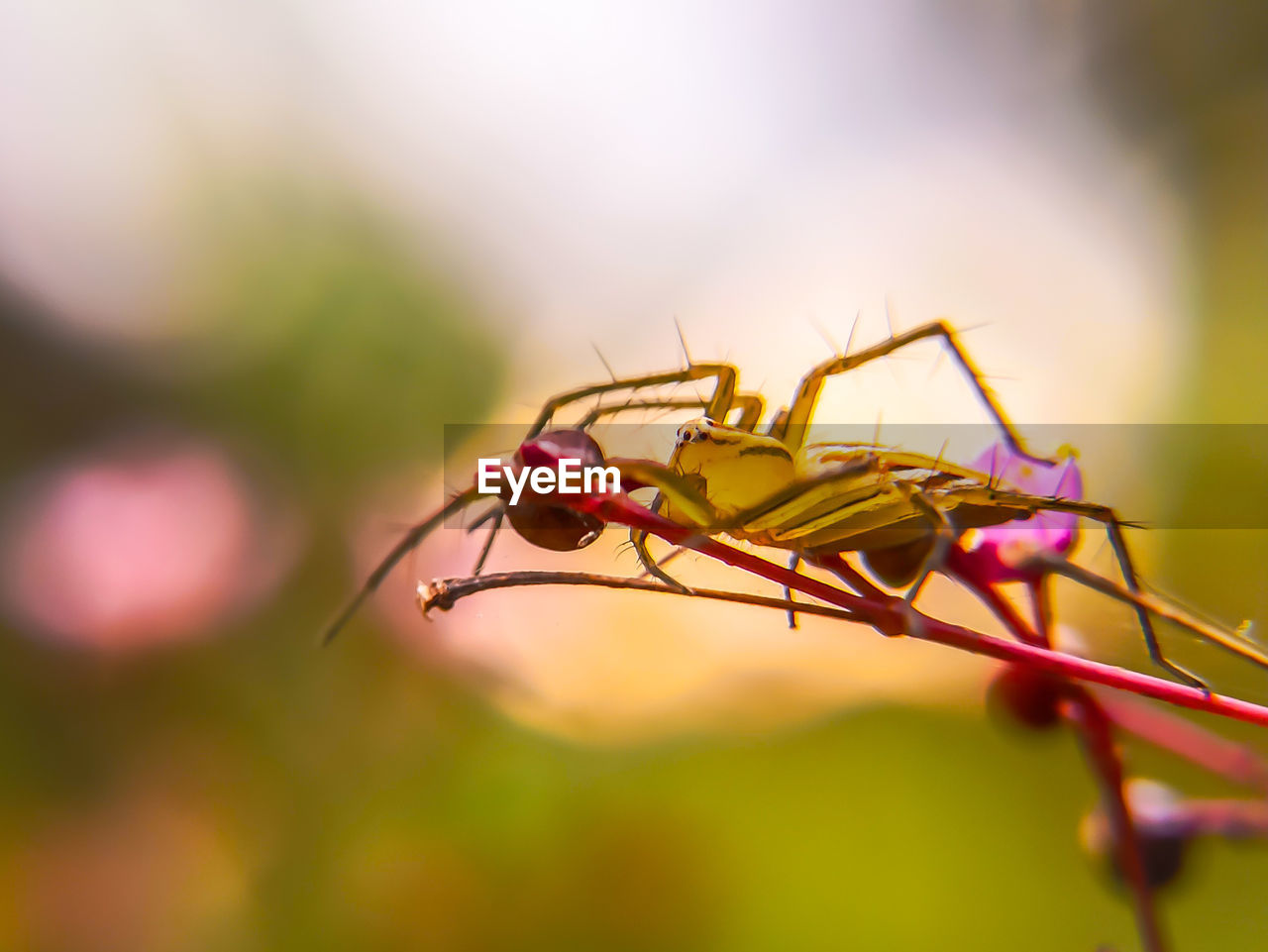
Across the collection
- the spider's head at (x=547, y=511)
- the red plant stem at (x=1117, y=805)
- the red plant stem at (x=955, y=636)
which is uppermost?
the spider's head at (x=547, y=511)

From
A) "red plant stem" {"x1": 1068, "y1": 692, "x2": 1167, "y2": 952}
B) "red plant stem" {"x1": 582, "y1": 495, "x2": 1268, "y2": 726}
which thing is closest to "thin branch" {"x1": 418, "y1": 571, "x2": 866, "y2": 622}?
"red plant stem" {"x1": 582, "y1": 495, "x2": 1268, "y2": 726}

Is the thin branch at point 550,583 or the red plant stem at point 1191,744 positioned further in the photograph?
the red plant stem at point 1191,744

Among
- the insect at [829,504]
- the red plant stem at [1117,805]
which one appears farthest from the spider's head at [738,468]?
the red plant stem at [1117,805]

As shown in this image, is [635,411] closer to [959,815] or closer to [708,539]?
[708,539]

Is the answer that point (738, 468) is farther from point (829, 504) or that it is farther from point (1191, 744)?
point (1191, 744)

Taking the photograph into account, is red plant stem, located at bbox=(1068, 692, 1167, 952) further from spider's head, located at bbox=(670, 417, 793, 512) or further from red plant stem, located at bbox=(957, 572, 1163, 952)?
spider's head, located at bbox=(670, 417, 793, 512)

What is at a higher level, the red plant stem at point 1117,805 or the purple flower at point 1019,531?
the purple flower at point 1019,531

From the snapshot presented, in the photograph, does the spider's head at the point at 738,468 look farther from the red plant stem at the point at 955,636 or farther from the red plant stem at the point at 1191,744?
the red plant stem at the point at 1191,744
